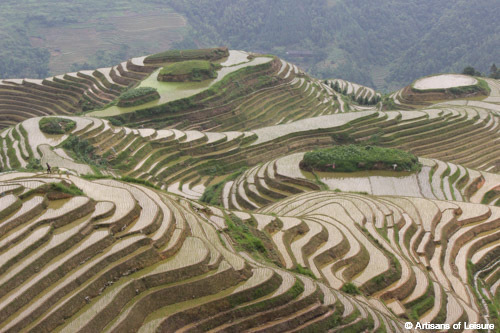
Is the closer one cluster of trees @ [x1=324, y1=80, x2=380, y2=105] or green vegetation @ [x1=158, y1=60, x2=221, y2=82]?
green vegetation @ [x1=158, y1=60, x2=221, y2=82]

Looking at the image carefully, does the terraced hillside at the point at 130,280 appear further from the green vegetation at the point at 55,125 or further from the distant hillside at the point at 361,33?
the distant hillside at the point at 361,33

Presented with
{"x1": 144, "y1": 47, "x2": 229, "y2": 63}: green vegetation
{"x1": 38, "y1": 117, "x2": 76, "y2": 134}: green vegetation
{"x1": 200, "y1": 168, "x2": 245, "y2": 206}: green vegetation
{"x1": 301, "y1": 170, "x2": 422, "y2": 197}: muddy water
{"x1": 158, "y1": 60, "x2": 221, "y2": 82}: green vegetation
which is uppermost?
{"x1": 144, "y1": 47, "x2": 229, "y2": 63}: green vegetation

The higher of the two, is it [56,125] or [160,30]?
[160,30]

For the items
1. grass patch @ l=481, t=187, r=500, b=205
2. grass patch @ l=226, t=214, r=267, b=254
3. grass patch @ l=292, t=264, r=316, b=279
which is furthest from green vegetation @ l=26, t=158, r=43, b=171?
grass patch @ l=481, t=187, r=500, b=205

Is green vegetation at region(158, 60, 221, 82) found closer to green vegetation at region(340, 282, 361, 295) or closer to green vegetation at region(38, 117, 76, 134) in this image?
green vegetation at region(38, 117, 76, 134)

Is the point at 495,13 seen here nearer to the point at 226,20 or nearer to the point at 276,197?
the point at 226,20

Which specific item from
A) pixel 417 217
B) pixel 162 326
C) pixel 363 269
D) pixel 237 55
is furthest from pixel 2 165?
pixel 237 55
